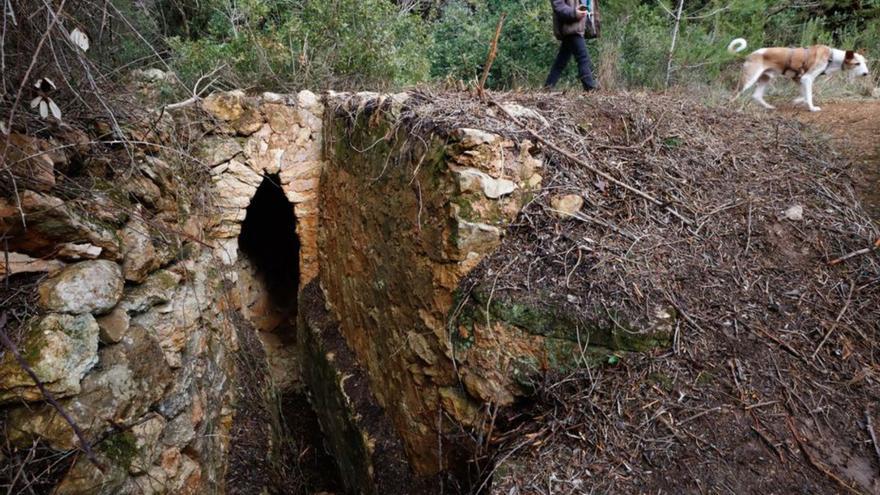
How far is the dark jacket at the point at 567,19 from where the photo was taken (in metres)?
4.46

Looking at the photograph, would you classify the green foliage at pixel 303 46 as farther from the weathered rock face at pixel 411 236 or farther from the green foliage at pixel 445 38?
the weathered rock face at pixel 411 236

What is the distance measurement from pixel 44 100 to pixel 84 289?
34.5 inches

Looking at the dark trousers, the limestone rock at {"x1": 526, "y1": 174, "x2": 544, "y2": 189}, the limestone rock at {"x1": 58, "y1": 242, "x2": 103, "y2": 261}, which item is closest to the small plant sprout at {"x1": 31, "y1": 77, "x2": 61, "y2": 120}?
the limestone rock at {"x1": 58, "y1": 242, "x2": 103, "y2": 261}

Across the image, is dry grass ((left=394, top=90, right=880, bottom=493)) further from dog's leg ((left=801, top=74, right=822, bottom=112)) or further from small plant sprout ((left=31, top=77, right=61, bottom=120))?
dog's leg ((left=801, top=74, right=822, bottom=112))

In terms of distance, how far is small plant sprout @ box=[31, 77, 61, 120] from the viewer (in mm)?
1901

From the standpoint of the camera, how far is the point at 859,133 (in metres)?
4.30

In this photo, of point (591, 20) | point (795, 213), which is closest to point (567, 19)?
point (591, 20)

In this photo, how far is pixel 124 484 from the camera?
216cm

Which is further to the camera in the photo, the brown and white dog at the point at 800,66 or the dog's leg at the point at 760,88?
the dog's leg at the point at 760,88

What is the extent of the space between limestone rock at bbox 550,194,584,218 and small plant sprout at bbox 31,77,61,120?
96.8 inches

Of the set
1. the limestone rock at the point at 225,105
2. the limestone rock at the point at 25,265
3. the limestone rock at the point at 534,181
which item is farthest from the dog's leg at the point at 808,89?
the limestone rock at the point at 25,265

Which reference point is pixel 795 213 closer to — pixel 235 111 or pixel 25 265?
pixel 25 265

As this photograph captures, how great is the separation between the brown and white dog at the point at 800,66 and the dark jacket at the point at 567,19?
2249mm

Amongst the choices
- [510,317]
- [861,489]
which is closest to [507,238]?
[510,317]
